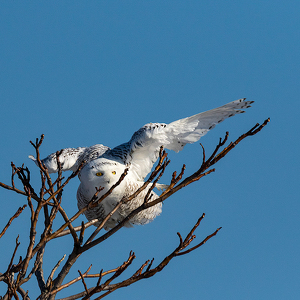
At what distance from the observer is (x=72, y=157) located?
21.3 ft

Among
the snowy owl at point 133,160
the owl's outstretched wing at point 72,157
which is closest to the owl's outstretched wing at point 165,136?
the snowy owl at point 133,160

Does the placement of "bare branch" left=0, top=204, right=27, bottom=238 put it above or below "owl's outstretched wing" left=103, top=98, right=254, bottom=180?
below

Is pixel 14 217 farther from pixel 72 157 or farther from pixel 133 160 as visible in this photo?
pixel 133 160

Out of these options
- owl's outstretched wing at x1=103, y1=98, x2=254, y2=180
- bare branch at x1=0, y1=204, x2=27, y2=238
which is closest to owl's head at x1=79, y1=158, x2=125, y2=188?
owl's outstretched wing at x1=103, y1=98, x2=254, y2=180

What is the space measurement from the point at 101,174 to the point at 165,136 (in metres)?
1.03

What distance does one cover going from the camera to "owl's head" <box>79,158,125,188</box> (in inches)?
230

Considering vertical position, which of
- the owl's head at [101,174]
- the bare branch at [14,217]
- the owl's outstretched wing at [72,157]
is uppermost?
the owl's outstretched wing at [72,157]

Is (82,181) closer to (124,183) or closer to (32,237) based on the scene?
(124,183)

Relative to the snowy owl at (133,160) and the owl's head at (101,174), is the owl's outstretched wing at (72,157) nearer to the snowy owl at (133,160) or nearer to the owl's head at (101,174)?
the snowy owl at (133,160)

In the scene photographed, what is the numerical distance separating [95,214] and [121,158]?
891 millimetres

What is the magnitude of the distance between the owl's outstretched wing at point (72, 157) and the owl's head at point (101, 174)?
0.42 meters

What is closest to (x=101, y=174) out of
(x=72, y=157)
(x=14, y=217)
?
(x=72, y=157)

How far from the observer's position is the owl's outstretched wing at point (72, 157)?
20.7 ft

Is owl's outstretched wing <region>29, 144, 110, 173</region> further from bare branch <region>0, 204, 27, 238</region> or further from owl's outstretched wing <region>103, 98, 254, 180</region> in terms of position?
bare branch <region>0, 204, 27, 238</region>
